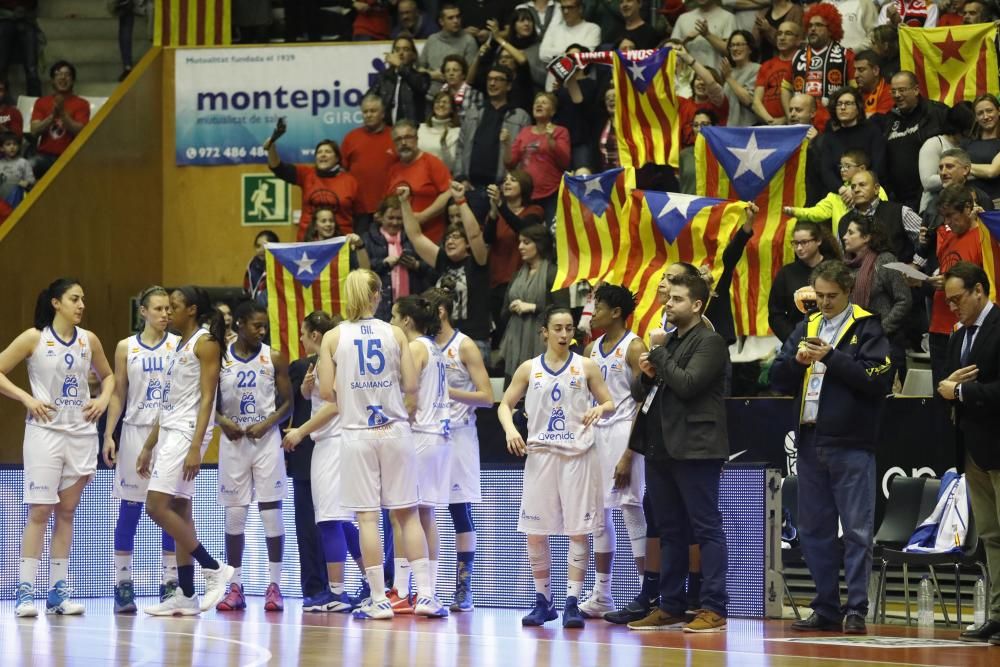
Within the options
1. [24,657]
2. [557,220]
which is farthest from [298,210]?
[24,657]

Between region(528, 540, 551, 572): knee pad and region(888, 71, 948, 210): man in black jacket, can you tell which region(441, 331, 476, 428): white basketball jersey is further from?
region(888, 71, 948, 210): man in black jacket

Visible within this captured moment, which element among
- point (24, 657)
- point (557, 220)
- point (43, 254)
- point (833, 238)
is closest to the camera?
point (24, 657)

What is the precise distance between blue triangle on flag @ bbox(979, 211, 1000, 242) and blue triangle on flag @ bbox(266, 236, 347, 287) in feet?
19.3

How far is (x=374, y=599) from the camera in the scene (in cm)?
1094

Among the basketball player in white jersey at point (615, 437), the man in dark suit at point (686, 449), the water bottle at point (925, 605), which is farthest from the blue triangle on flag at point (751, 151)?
the water bottle at point (925, 605)

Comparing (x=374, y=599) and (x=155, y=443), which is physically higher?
(x=155, y=443)

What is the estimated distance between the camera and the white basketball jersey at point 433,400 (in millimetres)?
11633

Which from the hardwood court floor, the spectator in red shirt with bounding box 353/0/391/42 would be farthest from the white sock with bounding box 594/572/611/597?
the spectator in red shirt with bounding box 353/0/391/42

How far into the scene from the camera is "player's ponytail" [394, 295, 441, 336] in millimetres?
11586

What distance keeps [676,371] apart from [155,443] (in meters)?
3.84

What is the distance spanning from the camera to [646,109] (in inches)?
592

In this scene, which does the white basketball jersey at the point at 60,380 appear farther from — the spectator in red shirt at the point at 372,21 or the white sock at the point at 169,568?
the spectator in red shirt at the point at 372,21

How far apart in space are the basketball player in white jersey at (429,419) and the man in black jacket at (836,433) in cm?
246

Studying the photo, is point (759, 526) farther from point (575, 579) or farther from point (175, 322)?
point (175, 322)
